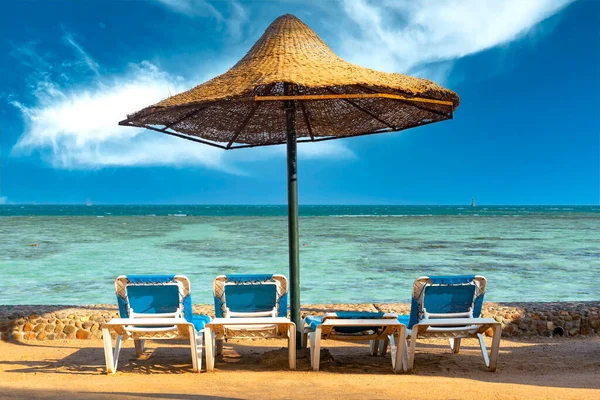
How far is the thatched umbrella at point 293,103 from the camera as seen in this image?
13.0 ft

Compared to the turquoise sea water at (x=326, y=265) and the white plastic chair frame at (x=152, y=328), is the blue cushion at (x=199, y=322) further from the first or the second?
the turquoise sea water at (x=326, y=265)

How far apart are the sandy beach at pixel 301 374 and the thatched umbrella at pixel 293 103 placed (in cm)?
71

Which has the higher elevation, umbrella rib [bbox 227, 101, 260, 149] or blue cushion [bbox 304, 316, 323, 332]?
umbrella rib [bbox 227, 101, 260, 149]

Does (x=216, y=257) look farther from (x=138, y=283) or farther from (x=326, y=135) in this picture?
(x=138, y=283)

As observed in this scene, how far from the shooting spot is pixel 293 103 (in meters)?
4.65

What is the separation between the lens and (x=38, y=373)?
4.26m

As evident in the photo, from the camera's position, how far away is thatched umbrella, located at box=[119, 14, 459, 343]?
156 inches

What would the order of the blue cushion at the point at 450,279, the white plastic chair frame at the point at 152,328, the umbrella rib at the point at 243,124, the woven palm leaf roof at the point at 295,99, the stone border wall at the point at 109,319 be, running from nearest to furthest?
the woven palm leaf roof at the point at 295,99, the white plastic chair frame at the point at 152,328, the blue cushion at the point at 450,279, the umbrella rib at the point at 243,124, the stone border wall at the point at 109,319

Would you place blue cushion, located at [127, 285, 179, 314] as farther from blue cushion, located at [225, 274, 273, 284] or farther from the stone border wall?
the stone border wall

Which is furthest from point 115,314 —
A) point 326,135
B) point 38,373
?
point 326,135

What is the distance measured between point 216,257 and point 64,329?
32.4ft

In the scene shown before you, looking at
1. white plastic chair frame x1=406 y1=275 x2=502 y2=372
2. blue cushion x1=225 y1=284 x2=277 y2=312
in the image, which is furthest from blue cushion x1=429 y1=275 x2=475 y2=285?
blue cushion x1=225 y1=284 x2=277 y2=312

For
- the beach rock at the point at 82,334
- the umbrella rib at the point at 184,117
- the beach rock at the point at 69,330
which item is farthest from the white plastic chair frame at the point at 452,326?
the beach rock at the point at 69,330

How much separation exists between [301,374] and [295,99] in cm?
191
